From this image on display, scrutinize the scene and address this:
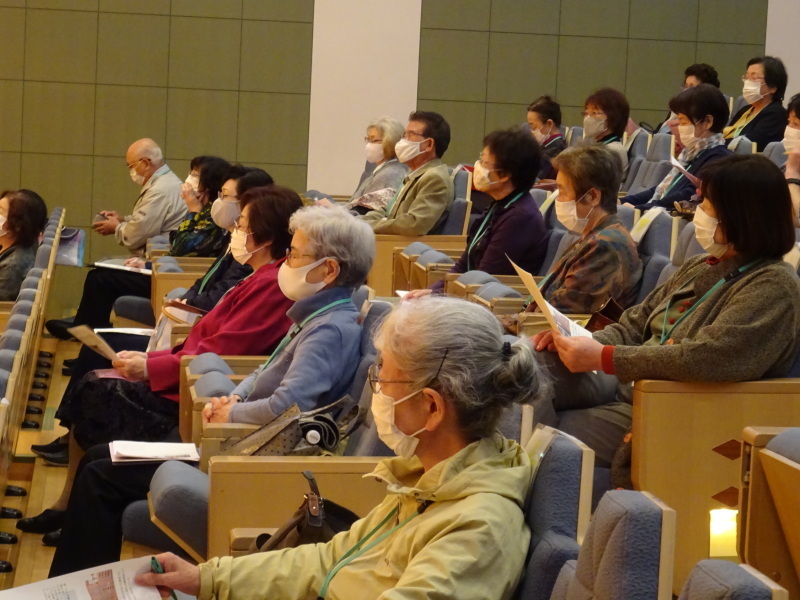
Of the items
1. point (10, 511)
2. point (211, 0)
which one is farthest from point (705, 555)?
point (211, 0)

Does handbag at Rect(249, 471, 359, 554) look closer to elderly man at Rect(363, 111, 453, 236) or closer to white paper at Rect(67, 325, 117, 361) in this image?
white paper at Rect(67, 325, 117, 361)

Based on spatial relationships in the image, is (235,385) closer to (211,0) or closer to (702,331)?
(702,331)

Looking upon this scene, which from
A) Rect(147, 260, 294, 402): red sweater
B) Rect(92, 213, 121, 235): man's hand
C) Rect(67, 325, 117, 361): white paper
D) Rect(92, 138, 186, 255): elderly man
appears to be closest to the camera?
Rect(67, 325, 117, 361): white paper

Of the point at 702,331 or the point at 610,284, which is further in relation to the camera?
the point at 610,284

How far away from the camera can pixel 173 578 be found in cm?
192

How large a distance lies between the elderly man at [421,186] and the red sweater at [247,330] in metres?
2.35

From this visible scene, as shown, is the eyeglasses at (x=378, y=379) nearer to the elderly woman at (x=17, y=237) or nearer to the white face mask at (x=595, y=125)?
the white face mask at (x=595, y=125)

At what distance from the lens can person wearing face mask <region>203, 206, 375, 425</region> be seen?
298cm

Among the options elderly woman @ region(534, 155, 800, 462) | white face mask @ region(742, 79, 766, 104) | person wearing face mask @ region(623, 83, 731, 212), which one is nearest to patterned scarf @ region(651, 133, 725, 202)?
person wearing face mask @ region(623, 83, 731, 212)

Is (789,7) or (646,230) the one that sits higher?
(789,7)

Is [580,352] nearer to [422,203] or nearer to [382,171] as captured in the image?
[422,203]

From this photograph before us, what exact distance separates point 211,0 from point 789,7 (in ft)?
16.5

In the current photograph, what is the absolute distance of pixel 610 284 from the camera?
3686mm

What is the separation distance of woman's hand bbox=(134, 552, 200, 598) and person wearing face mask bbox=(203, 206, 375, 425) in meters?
0.97
